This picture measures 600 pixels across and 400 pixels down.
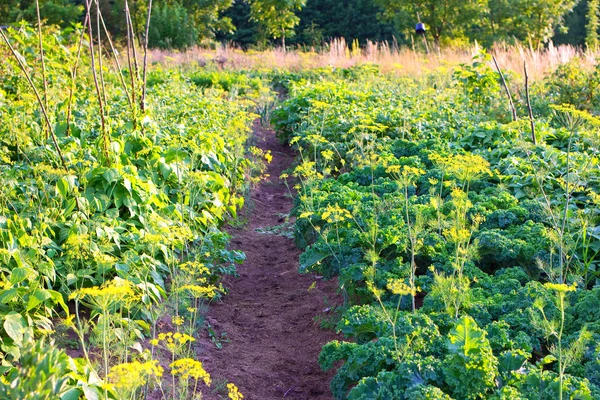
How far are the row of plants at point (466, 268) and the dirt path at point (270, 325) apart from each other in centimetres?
32

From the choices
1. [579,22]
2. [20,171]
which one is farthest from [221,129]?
[579,22]

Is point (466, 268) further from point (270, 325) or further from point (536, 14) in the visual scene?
point (536, 14)

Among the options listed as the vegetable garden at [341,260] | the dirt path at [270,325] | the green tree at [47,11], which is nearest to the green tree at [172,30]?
the green tree at [47,11]

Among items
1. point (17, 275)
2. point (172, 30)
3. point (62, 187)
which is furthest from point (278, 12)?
point (17, 275)

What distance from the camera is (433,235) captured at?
4492 millimetres

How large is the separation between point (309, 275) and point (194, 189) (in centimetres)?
127

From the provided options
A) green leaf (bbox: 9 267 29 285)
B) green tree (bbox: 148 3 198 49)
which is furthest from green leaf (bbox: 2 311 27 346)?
green tree (bbox: 148 3 198 49)

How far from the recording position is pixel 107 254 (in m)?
4.39

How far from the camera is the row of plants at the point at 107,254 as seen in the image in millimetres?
3031

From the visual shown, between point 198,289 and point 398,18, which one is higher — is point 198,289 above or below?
below

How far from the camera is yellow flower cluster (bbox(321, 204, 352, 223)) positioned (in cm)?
455

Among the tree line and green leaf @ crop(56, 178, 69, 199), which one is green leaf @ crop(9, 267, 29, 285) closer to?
green leaf @ crop(56, 178, 69, 199)

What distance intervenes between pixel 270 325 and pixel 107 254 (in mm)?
1399

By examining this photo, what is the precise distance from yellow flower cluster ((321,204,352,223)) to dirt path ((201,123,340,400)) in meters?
0.73
